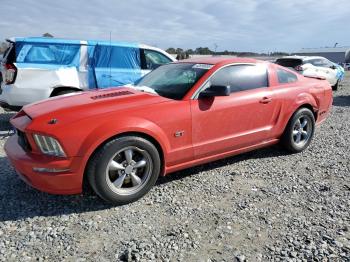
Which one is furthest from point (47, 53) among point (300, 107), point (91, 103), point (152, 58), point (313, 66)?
point (313, 66)

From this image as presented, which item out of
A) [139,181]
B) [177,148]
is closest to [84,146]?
[139,181]

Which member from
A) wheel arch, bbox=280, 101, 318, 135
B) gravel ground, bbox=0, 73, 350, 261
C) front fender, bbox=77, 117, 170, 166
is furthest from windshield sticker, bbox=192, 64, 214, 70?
wheel arch, bbox=280, 101, 318, 135

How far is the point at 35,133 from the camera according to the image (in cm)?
322

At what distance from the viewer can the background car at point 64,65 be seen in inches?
253

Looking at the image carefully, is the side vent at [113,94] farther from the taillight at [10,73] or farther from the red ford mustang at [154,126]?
the taillight at [10,73]

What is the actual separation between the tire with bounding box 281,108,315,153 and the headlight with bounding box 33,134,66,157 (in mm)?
3289

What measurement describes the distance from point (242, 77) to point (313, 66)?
1016cm

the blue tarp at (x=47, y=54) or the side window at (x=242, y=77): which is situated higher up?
the blue tarp at (x=47, y=54)

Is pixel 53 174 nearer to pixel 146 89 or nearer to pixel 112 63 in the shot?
pixel 146 89

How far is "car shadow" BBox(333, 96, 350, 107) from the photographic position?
10.5 metres

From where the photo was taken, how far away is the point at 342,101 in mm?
11180

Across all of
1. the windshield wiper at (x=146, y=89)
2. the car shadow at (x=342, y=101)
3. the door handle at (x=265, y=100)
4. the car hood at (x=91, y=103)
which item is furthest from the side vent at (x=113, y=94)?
the car shadow at (x=342, y=101)

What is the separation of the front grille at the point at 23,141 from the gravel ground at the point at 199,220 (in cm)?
61

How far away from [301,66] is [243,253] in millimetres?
11540
